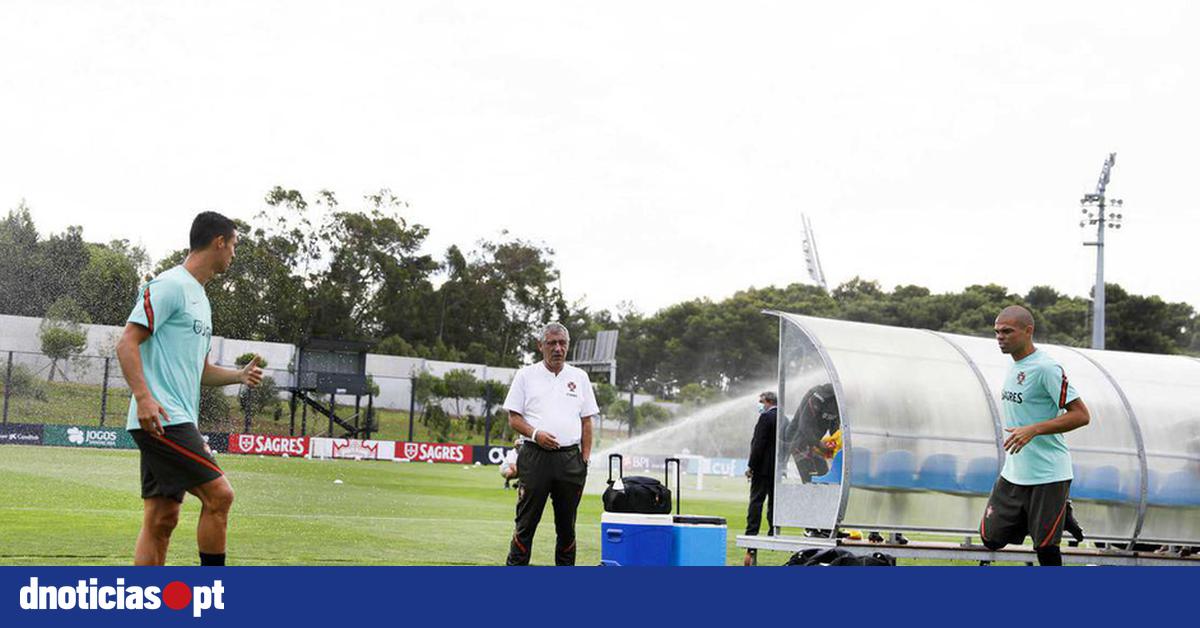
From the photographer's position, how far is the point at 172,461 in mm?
6570

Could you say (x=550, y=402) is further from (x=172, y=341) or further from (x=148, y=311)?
(x=148, y=311)

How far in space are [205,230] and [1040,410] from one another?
531 cm

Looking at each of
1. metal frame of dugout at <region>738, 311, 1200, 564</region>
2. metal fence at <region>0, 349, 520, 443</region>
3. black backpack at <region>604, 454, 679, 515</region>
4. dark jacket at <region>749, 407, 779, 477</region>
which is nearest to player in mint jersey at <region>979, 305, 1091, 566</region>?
black backpack at <region>604, 454, 679, 515</region>

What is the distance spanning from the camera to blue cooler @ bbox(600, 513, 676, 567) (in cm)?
964

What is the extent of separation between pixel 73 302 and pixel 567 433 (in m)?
58.8

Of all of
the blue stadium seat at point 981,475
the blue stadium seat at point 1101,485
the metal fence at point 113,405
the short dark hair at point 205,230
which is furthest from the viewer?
the metal fence at point 113,405

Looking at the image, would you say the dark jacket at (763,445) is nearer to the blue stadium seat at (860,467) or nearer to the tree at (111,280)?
the blue stadium seat at (860,467)

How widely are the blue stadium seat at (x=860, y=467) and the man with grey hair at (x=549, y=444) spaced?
405 centimetres

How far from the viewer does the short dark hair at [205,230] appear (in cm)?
688

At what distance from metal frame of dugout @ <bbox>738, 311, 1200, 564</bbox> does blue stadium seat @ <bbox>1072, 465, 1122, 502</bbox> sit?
1 cm

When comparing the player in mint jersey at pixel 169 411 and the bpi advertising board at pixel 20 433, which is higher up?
the player in mint jersey at pixel 169 411
